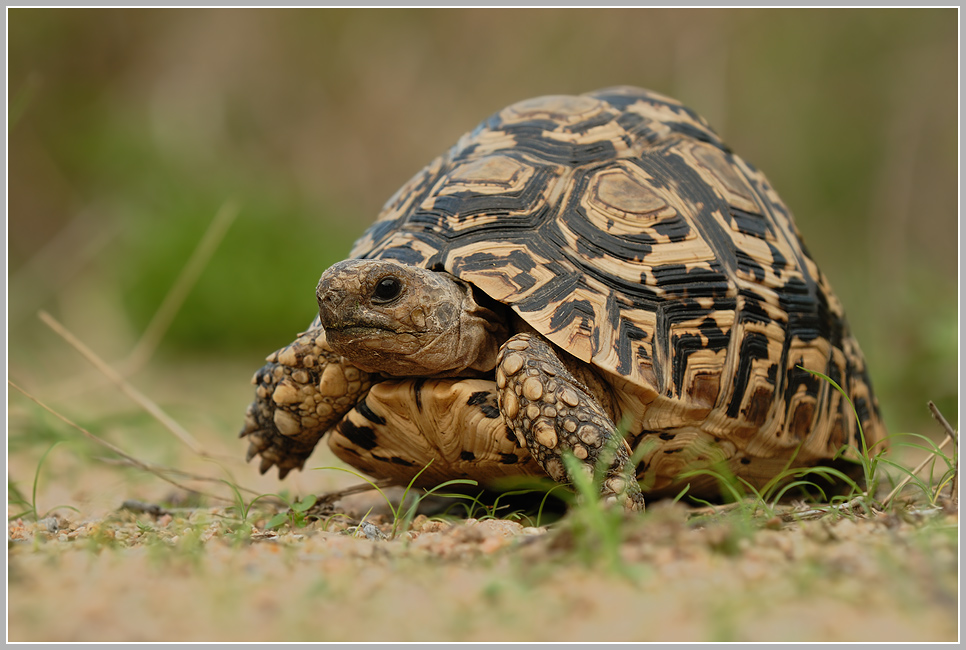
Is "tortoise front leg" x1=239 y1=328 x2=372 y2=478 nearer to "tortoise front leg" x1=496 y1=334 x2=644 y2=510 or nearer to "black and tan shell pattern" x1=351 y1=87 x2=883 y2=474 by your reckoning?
"black and tan shell pattern" x1=351 y1=87 x2=883 y2=474

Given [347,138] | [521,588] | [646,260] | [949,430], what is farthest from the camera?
[347,138]

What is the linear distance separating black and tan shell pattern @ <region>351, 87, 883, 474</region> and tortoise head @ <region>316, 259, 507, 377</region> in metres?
0.13

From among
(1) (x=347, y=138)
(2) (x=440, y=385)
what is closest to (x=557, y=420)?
(2) (x=440, y=385)

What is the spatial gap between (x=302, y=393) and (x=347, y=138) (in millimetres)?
10522

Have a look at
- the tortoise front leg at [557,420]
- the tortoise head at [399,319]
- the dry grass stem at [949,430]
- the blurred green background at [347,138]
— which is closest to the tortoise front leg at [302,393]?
the tortoise head at [399,319]

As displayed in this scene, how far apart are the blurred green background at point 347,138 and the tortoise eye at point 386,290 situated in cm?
341

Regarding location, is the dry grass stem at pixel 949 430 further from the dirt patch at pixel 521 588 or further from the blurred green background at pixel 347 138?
the blurred green background at pixel 347 138

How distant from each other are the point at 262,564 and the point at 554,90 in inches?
427

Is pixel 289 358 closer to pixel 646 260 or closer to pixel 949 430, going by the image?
pixel 646 260

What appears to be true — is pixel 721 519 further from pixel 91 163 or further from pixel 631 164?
pixel 91 163

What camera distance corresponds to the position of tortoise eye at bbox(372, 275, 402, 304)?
8.10 feet

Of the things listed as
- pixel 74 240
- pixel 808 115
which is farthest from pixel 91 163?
pixel 808 115

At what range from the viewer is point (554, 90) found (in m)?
11.6

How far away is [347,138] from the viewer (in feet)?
41.7
